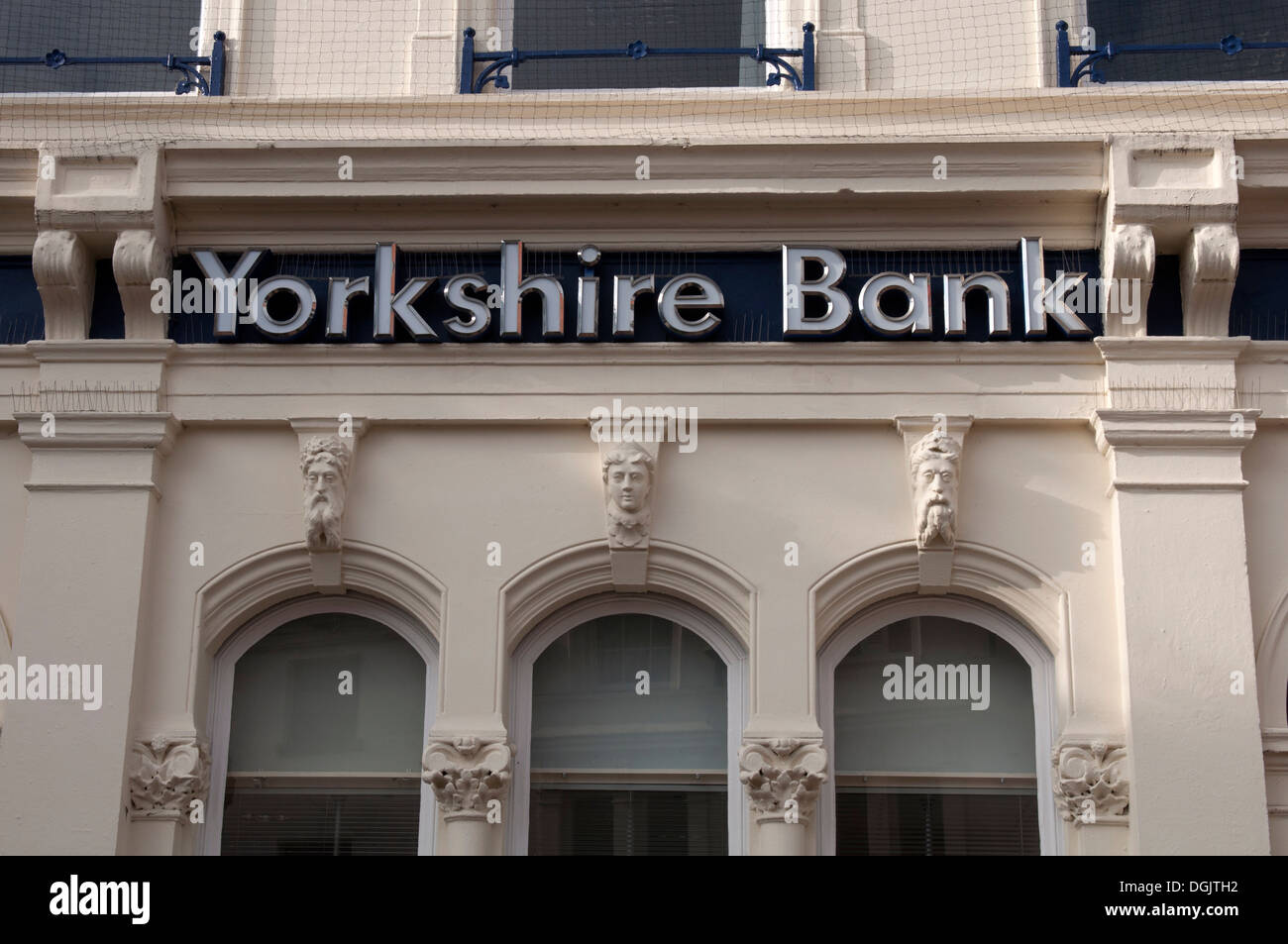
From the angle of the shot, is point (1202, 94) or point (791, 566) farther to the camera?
point (1202, 94)

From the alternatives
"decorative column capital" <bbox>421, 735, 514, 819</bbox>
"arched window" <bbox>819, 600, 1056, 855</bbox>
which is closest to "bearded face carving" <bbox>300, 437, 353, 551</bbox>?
"decorative column capital" <bbox>421, 735, 514, 819</bbox>

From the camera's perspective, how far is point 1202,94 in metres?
12.6

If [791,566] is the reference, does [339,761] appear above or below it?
below

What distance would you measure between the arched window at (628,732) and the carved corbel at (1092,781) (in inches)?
69.7

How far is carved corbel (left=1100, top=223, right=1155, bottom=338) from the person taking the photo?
11.9 metres

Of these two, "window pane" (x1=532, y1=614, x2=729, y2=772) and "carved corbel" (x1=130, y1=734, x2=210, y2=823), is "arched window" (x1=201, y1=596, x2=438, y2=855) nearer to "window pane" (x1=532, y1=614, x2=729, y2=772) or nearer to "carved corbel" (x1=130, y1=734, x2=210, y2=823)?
"carved corbel" (x1=130, y1=734, x2=210, y2=823)

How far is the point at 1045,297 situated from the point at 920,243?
81 centimetres

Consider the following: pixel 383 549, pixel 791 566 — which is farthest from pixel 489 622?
pixel 791 566

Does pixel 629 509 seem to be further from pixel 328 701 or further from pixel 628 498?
pixel 328 701

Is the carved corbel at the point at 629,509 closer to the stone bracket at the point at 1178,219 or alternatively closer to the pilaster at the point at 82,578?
the pilaster at the point at 82,578

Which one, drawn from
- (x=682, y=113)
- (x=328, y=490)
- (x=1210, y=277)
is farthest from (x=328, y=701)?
(x=1210, y=277)

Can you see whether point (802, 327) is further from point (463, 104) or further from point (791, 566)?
point (463, 104)

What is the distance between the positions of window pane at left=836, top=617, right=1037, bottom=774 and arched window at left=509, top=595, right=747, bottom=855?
689 mm

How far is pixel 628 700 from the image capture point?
11914 millimetres
